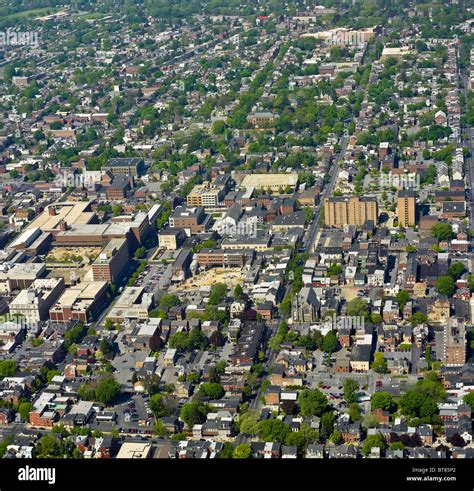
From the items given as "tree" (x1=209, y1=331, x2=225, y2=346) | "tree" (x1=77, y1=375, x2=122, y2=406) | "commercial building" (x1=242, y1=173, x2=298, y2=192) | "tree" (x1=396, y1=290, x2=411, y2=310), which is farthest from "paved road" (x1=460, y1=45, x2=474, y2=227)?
"tree" (x1=77, y1=375, x2=122, y2=406)

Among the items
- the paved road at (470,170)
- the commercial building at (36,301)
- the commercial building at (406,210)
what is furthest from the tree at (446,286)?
the commercial building at (36,301)

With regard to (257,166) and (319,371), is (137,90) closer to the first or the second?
(257,166)

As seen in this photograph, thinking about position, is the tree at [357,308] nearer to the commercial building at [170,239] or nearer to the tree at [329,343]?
the tree at [329,343]

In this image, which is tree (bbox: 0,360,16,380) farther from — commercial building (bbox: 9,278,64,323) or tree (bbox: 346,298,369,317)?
tree (bbox: 346,298,369,317)

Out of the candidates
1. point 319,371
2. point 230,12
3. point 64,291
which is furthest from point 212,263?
point 230,12

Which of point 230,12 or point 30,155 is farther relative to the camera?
point 230,12

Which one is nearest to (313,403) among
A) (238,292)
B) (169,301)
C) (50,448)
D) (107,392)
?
(107,392)
